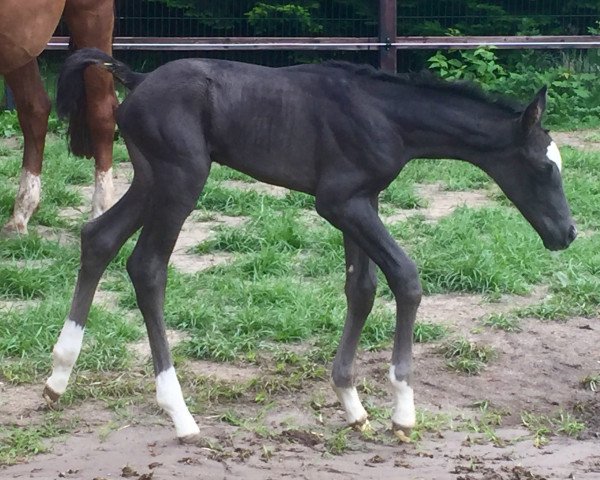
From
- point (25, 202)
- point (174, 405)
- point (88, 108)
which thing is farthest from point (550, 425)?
point (25, 202)

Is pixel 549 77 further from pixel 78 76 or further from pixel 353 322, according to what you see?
pixel 78 76

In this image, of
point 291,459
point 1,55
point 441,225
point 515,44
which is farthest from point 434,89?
point 515,44

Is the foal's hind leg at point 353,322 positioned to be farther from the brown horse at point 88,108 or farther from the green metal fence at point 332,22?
the green metal fence at point 332,22

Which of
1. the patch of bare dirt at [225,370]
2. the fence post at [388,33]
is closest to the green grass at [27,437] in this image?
the patch of bare dirt at [225,370]

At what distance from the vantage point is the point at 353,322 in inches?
169

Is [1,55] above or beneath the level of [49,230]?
above

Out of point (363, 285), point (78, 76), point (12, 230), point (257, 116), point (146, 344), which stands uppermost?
point (78, 76)

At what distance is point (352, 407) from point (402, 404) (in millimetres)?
272

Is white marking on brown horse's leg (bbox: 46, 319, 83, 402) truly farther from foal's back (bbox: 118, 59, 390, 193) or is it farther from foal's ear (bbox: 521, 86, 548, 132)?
foal's ear (bbox: 521, 86, 548, 132)

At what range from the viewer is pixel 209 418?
14.1ft

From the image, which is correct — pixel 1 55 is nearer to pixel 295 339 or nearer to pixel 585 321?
pixel 295 339

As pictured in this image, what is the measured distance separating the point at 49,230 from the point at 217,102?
3.23 metres

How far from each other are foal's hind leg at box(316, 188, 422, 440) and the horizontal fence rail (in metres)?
7.57

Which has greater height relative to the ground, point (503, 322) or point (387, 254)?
point (387, 254)
